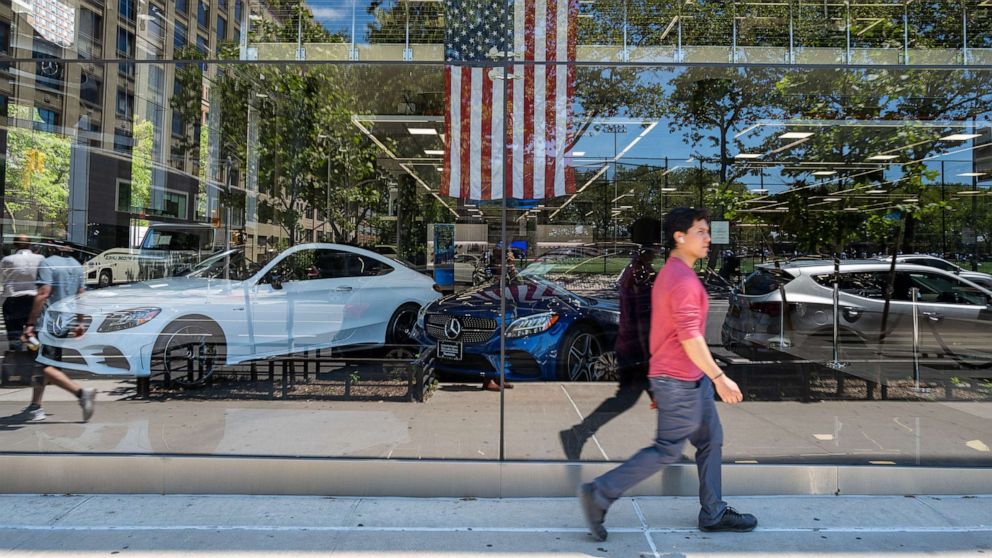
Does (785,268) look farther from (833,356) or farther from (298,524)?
(298,524)

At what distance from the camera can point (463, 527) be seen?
382 cm

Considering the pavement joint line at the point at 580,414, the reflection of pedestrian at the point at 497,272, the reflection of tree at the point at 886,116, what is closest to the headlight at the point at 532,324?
the reflection of pedestrian at the point at 497,272

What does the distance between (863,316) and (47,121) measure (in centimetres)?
1312

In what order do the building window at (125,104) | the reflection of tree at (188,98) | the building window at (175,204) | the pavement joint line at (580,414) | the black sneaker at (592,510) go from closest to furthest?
the black sneaker at (592,510)
the pavement joint line at (580,414)
the reflection of tree at (188,98)
the building window at (125,104)
the building window at (175,204)

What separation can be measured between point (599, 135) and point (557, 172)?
1.39 metres

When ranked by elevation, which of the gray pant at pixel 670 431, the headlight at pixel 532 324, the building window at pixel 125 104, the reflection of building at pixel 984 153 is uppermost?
the building window at pixel 125 104

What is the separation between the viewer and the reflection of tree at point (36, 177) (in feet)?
35.9

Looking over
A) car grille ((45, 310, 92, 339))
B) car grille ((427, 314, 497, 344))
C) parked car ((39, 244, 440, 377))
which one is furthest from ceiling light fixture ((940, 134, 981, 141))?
car grille ((45, 310, 92, 339))

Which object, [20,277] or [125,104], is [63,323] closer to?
[20,277]

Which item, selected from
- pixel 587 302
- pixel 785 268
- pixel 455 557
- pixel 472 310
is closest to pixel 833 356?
pixel 785 268

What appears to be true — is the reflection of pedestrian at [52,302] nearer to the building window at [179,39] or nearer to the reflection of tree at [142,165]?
the building window at [179,39]

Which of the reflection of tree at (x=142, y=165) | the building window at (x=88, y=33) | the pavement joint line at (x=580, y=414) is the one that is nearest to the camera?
the pavement joint line at (x=580, y=414)

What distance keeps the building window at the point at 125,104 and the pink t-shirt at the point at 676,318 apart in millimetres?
9477

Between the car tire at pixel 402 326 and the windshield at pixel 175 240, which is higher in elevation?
the windshield at pixel 175 240
